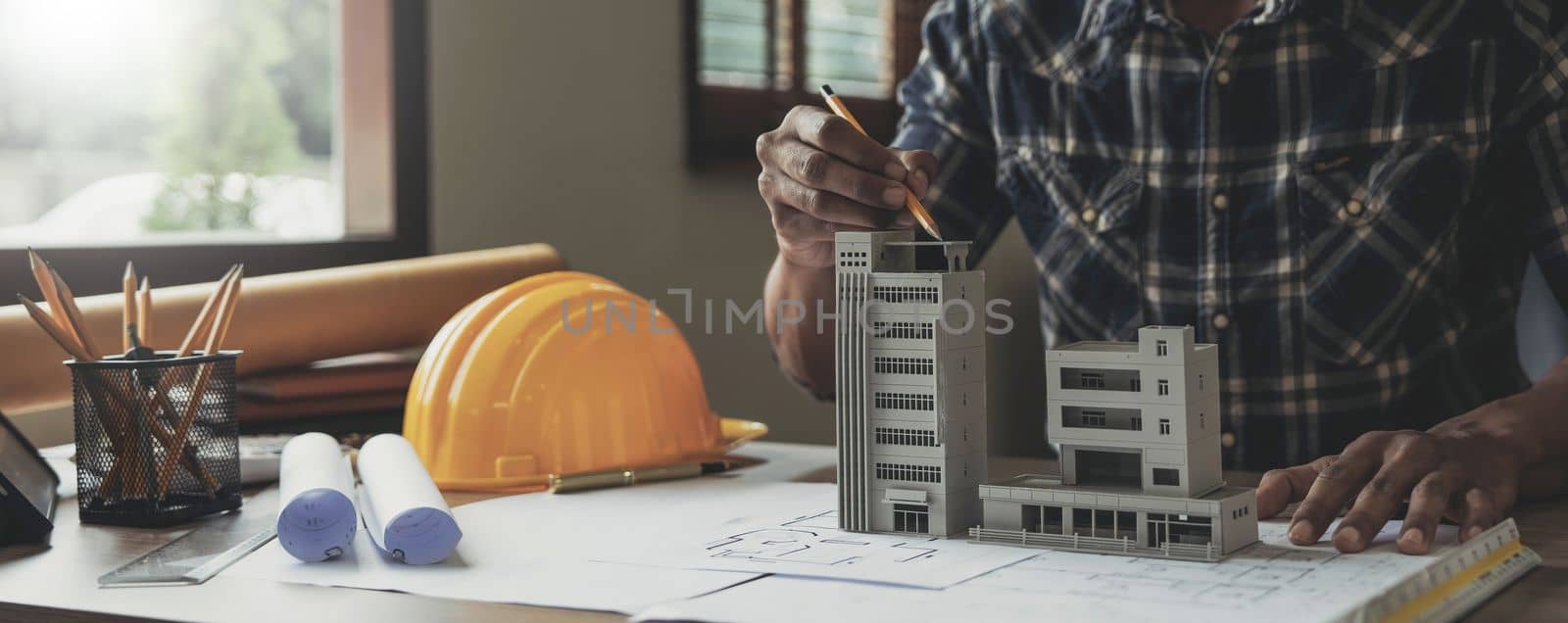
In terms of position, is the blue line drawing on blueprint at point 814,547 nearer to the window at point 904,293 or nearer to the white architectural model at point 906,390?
the white architectural model at point 906,390

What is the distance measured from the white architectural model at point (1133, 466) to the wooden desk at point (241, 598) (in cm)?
16

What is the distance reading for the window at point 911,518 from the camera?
35.1 inches

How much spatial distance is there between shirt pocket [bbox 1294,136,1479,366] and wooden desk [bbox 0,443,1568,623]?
0.49 m

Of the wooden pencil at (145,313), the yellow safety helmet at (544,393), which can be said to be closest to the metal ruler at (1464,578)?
the yellow safety helmet at (544,393)

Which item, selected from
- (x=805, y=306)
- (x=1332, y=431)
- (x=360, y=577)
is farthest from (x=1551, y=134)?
(x=360, y=577)

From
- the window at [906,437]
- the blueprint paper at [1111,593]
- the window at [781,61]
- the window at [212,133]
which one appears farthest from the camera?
the window at [781,61]

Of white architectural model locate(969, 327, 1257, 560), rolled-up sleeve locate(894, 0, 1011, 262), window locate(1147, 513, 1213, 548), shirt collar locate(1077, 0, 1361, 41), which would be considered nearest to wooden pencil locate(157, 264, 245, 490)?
white architectural model locate(969, 327, 1257, 560)

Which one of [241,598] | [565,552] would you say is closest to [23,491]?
[241,598]

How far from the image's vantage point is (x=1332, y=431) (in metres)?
1.46

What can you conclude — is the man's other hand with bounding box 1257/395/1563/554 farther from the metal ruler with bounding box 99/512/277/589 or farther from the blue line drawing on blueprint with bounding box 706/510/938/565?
the metal ruler with bounding box 99/512/277/589

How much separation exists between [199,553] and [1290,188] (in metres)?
1.09

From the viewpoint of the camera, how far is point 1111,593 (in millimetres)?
720

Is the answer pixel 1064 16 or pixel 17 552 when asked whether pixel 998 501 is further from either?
pixel 1064 16

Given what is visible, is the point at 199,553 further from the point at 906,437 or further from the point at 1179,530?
the point at 1179,530
